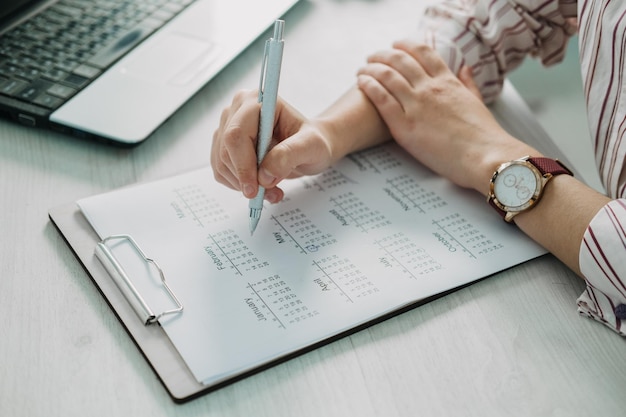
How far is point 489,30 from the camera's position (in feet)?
3.12

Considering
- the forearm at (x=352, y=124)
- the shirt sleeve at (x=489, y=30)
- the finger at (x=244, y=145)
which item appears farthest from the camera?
the shirt sleeve at (x=489, y=30)

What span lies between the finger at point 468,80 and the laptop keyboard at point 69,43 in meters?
0.42

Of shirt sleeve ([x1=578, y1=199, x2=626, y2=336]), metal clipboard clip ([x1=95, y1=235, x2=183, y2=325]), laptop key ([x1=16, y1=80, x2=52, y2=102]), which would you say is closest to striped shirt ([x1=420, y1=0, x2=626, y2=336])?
shirt sleeve ([x1=578, y1=199, x2=626, y2=336])

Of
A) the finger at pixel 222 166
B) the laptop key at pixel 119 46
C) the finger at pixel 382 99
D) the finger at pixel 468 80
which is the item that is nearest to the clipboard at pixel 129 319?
the finger at pixel 222 166

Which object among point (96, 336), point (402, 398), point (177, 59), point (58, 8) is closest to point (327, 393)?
point (402, 398)

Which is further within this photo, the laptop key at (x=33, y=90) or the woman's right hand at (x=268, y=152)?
the laptop key at (x=33, y=90)

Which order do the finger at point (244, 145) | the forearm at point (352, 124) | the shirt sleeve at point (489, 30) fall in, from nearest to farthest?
1. the finger at point (244, 145)
2. the forearm at point (352, 124)
3. the shirt sleeve at point (489, 30)

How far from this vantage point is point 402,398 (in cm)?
56

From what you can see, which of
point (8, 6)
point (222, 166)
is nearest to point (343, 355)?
point (222, 166)

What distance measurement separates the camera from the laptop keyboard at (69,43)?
0.84 meters

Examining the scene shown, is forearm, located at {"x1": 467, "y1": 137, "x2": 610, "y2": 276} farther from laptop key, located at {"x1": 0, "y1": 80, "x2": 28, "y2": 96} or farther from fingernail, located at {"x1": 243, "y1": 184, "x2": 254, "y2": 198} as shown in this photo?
laptop key, located at {"x1": 0, "y1": 80, "x2": 28, "y2": 96}

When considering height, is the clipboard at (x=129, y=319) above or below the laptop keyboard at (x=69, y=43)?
below

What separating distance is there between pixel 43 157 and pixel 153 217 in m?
0.18

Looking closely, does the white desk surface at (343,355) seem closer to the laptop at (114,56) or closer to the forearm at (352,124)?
the laptop at (114,56)
